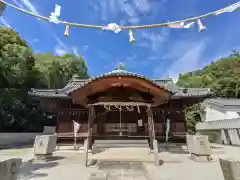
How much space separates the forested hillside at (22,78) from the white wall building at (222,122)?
1820cm

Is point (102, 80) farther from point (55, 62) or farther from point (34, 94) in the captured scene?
point (55, 62)

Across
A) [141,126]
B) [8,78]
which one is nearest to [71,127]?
[141,126]

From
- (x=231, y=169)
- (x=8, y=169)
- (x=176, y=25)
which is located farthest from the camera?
(x=176, y=25)

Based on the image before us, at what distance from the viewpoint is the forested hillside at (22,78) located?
19188mm

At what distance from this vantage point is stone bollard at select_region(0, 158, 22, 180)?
376 centimetres

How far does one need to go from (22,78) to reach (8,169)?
57.6ft

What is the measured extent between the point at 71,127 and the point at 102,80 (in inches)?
344

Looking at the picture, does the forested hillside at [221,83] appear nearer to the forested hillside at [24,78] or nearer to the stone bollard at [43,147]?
the forested hillside at [24,78]

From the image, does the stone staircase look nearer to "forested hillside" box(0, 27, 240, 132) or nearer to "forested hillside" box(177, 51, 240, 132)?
"forested hillside" box(0, 27, 240, 132)

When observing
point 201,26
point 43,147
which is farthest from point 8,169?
point 43,147

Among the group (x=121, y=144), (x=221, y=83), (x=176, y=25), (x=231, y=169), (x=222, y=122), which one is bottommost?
(x=231, y=169)

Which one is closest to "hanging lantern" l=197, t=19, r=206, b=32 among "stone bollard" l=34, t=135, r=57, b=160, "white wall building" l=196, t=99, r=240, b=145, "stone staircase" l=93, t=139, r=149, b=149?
"stone bollard" l=34, t=135, r=57, b=160

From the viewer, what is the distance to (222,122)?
22.0 meters

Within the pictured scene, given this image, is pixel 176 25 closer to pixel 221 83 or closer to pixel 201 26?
pixel 201 26
